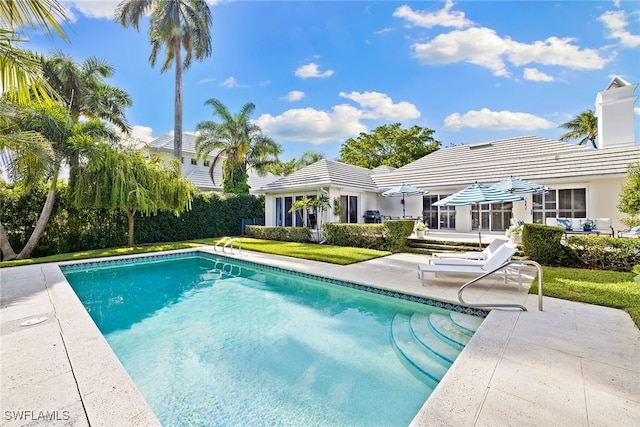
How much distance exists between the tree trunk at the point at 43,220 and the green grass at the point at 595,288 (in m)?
18.3

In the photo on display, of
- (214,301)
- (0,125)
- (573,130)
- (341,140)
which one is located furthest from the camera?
(341,140)

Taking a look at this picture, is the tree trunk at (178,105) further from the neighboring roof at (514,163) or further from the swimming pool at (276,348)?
the neighboring roof at (514,163)

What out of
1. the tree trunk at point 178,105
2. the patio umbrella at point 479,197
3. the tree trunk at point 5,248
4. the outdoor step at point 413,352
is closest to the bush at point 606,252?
the patio umbrella at point 479,197

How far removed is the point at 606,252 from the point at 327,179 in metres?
12.8

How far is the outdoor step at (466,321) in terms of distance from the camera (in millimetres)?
5456

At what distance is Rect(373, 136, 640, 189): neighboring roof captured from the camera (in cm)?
1400

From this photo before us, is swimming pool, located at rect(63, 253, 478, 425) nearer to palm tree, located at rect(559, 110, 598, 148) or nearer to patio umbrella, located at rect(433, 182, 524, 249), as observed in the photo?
patio umbrella, located at rect(433, 182, 524, 249)

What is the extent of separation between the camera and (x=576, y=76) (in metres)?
16.7

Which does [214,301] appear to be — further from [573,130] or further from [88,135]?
[573,130]

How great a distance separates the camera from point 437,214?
19.2m

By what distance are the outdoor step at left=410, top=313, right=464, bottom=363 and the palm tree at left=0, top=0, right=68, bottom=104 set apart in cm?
710

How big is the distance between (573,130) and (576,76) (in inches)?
1150

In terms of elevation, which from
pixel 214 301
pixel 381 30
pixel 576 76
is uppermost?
pixel 381 30

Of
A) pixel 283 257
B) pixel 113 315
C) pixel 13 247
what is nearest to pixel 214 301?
pixel 113 315
